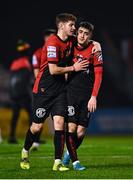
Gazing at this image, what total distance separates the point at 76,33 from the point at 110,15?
21.4m

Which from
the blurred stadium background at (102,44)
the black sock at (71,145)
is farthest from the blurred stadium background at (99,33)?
the black sock at (71,145)

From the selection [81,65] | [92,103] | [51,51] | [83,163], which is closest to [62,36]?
[51,51]

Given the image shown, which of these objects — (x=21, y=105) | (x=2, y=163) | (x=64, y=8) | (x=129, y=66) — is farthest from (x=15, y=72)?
(x=64, y=8)

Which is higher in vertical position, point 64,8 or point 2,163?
point 64,8

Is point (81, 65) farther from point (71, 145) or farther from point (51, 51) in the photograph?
point (71, 145)

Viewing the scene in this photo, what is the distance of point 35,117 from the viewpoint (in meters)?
11.0

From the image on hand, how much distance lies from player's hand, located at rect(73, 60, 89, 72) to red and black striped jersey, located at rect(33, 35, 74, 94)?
0.19 meters

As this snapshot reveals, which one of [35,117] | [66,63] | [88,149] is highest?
[66,63]

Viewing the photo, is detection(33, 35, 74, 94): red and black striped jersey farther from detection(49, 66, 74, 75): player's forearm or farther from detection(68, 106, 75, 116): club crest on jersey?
detection(68, 106, 75, 116): club crest on jersey

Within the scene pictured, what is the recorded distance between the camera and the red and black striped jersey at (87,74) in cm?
1100

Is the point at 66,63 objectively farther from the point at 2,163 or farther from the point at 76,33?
the point at 2,163

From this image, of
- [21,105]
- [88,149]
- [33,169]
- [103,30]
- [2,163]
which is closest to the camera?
[33,169]

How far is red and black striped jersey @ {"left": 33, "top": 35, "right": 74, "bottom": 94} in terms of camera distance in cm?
1075

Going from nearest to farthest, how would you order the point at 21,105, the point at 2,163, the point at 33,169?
1. the point at 33,169
2. the point at 2,163
3. the point at 21,105
